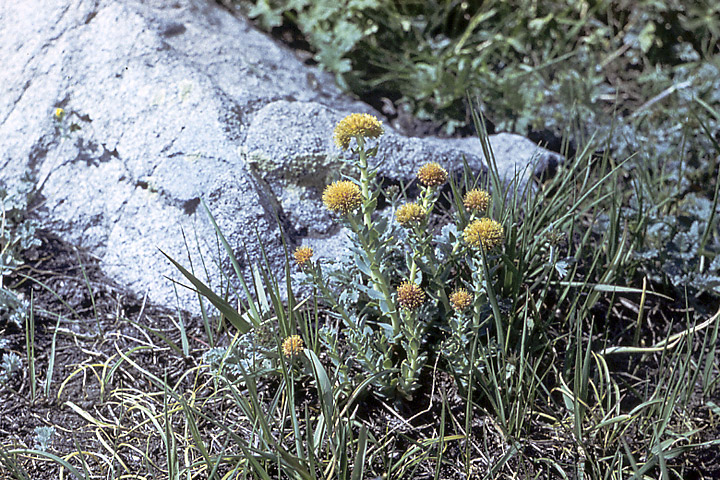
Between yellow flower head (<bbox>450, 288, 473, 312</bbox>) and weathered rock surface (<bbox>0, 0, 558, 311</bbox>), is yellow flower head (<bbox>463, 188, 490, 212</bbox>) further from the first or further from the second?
weathered rock surface (<bbox>0, 0, 558, 311</bbox>)

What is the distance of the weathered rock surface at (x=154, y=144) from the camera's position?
230cm

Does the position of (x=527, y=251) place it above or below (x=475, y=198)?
below

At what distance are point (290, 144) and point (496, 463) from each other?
1434 millimetres

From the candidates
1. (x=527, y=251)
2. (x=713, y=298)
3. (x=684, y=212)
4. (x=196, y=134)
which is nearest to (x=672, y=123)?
(x=684, y=212)

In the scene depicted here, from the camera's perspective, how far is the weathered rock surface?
7.54 ft

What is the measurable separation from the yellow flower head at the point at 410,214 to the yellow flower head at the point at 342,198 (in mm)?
122

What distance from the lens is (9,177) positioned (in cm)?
249

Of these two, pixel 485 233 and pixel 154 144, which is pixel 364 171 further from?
pixel 154 144

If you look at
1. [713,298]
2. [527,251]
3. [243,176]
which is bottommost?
[713,298]

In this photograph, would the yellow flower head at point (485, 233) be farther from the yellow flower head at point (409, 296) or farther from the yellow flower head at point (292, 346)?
the yellow flower head at point (292, 346)

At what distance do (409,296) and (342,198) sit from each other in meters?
0.33

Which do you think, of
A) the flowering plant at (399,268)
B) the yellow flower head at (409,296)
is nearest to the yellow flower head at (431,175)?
the flowering plant at (399,268)

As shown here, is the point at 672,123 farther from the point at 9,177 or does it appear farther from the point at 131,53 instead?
the point at 9,177

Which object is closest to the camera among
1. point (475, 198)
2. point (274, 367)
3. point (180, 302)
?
point (475, 198)
